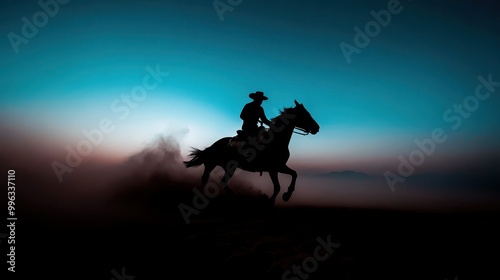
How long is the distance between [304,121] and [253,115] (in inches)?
68.6

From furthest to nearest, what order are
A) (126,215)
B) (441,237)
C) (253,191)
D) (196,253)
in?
(253,191)
(126,215)
(441,237)
(196,253)

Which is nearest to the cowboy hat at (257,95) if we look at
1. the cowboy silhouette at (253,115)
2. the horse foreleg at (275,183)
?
the cowboy silhouette at (253,115)

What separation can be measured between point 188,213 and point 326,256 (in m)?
4.56

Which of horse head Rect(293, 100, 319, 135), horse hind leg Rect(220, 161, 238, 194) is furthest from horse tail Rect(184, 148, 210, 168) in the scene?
horse head Rect(293, 100, 319, 135)

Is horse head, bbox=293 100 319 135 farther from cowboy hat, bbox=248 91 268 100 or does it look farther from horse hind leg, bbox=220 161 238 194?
horse hind leg, bbox=220 161 238 194

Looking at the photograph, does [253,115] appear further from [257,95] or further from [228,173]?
[228,173]

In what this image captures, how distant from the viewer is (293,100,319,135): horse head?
332 inches

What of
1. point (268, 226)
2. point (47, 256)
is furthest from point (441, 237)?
point (47, 256)

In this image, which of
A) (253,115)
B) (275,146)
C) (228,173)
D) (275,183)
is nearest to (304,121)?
(275,146)

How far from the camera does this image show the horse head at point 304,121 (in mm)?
8438

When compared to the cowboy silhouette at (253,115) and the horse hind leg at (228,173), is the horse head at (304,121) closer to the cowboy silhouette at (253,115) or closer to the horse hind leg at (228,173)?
the cowboy silhouette at (253,115)

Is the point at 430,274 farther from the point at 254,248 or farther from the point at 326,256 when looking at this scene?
the point at 254,248

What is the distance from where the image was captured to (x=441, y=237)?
5.38m

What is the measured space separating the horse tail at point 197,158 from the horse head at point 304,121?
13.3 ft
